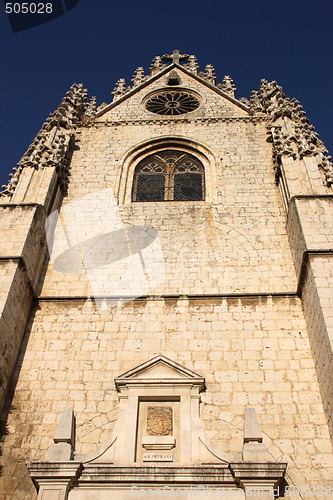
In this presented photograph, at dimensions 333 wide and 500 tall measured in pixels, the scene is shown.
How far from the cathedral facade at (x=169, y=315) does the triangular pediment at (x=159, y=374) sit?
0.02 m

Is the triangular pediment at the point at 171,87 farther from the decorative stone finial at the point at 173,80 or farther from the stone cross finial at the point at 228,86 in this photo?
the stone cross finial at the point at 228,86

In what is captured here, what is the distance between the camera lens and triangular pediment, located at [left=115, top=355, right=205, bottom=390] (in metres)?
6.89

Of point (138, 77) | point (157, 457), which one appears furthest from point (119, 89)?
point (157, 457)

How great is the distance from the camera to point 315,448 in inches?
245

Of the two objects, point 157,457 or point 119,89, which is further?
point 119,89

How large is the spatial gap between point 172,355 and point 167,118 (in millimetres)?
7413

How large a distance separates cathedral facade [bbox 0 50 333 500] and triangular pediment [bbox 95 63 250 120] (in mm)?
1662

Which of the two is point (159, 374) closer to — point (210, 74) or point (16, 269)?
point (16, 269)

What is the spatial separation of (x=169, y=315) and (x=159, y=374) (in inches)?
45.8

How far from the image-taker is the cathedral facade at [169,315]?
6.09 metres

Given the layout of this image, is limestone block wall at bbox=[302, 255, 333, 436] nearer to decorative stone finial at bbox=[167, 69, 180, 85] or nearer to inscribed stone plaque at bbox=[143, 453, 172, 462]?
inscribed stone plaque at bbox=[143, 453, 172, 462]

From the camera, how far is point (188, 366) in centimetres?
→ 726

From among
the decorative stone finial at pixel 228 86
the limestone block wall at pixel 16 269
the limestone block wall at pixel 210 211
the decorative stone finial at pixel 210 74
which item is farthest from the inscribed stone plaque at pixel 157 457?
the decorative stone finial at pixel 210 74

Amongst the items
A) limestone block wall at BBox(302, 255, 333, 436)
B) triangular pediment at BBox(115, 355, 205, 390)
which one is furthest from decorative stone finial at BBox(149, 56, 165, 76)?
triangular pediment at BBox(115, 355, 205, 390)
